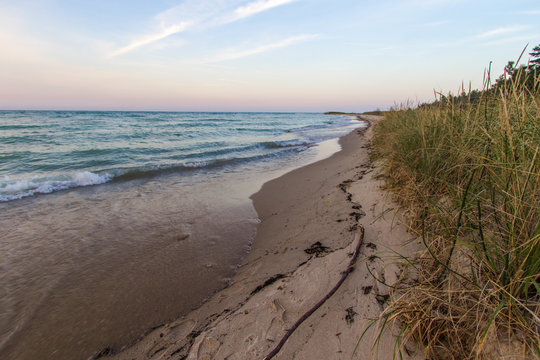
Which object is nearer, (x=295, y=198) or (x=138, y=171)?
(x=295, y=198)

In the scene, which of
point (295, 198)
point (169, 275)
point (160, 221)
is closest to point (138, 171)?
point (160, 221)

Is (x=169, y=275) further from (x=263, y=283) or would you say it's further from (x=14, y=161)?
(x=14, y=161)

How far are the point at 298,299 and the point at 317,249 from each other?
914mm

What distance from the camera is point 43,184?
5945 mm

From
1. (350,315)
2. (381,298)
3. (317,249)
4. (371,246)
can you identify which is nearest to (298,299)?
(350,315)

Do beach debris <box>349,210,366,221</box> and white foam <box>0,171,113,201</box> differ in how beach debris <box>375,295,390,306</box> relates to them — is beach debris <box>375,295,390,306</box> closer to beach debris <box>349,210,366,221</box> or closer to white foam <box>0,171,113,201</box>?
beach debris <box>349,210,366,221</box>

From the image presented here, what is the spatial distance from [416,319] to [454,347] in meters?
0.19

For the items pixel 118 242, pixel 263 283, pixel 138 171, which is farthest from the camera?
pixel 138 171

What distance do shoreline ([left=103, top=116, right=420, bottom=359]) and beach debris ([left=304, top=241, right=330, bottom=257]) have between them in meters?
0.01

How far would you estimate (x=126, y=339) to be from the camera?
2049mm

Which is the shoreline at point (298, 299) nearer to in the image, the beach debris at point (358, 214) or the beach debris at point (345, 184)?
the beach debris at point (358, 214)

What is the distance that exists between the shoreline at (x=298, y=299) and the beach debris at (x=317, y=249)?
0.04 ft

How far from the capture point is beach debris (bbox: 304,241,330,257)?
2771 mm

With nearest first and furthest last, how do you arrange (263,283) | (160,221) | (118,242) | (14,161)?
(263,283), (118,242), (160,221), (14,161)
